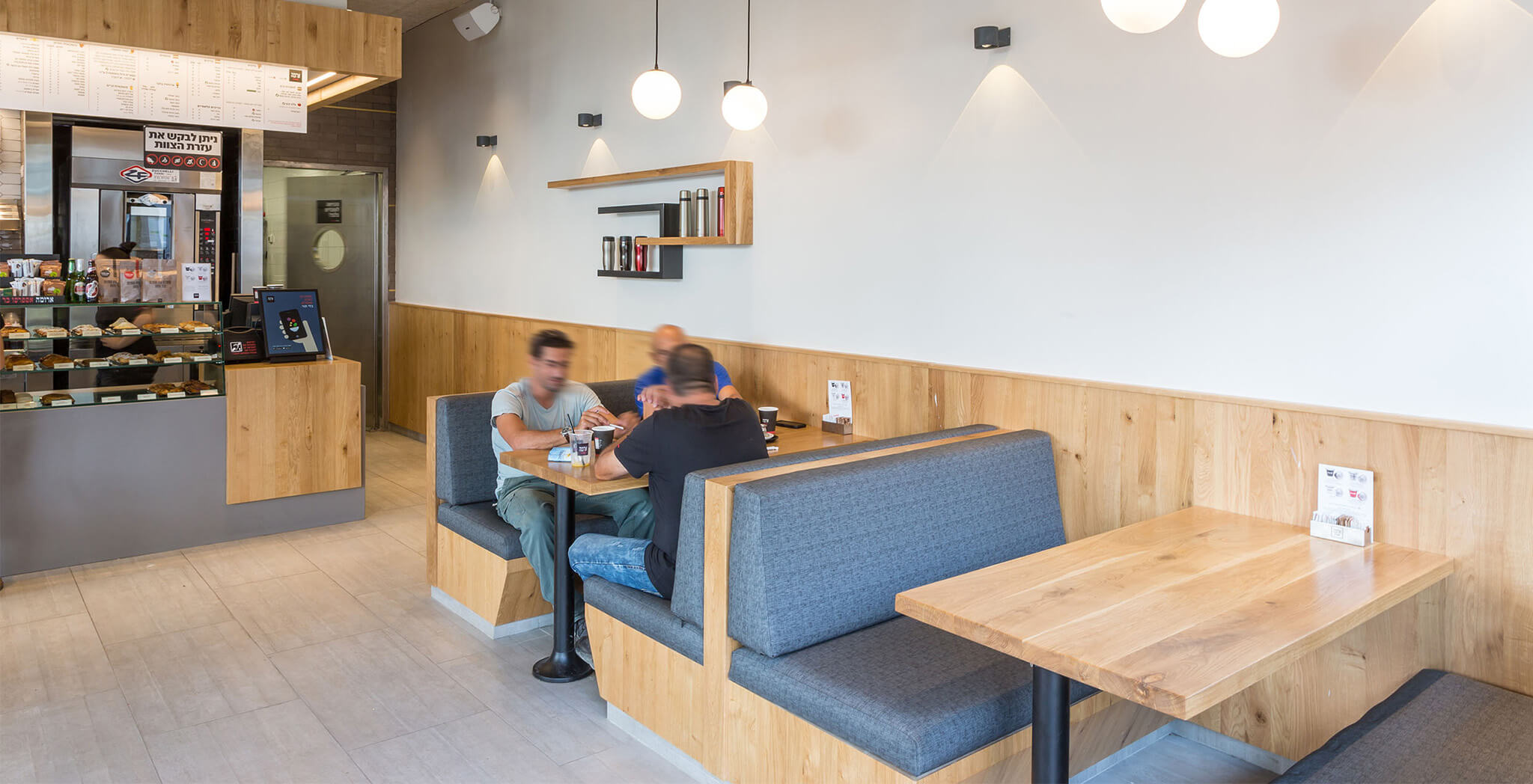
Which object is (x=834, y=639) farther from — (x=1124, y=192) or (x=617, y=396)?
(x=617, y=396)

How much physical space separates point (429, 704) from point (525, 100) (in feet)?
14.8

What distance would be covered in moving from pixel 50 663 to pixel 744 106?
3229 millimetres

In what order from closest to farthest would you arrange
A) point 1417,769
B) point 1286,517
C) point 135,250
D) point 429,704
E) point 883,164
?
point 1417,769 → point 1286,517 → point 429,704 → point 883,164 → point 135,250

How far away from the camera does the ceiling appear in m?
7.22

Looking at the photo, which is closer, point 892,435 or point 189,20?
point 892,435

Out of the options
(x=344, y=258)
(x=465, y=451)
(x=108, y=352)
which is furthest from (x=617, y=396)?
(x=344, y=258)

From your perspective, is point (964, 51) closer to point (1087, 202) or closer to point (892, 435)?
point (1087, 202)

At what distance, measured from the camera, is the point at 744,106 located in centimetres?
399

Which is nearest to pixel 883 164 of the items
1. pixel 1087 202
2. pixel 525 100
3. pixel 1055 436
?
pixel 1087 202

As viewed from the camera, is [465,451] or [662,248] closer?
[465,451]

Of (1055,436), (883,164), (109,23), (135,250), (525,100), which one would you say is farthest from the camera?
(525,100)

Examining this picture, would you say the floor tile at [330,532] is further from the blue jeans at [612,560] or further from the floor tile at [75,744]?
the blue jeans at [612,560]

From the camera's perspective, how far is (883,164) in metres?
4.15

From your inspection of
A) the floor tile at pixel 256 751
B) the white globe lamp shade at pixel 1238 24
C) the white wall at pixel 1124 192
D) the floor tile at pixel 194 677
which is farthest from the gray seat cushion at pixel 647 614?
the white globe lamp shade at pixel 1238 24
